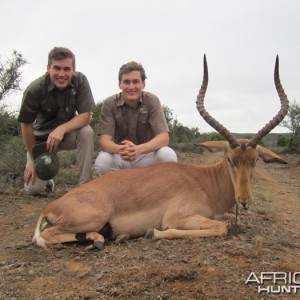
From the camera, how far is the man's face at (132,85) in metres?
7.34

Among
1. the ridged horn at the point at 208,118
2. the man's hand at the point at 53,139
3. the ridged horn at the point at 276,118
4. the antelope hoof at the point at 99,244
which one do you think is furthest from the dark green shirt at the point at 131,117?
the antelope hoof at the point at 99,244

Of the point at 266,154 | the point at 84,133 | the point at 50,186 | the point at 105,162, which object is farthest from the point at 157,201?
the point at 50,186

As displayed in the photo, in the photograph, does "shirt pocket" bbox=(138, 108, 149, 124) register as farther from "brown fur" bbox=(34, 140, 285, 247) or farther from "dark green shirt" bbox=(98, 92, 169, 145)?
"brown fur" bbox=(34, 140, 285, 247)

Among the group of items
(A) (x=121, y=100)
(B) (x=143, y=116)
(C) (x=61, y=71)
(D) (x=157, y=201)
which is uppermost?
(C) (x=61, y=71)

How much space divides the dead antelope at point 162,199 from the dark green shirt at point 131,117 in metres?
1.39

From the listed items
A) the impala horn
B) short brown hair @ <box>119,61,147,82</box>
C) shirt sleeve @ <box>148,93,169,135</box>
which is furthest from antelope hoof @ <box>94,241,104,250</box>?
short brown hair @ <box>119,61,147,82</box>

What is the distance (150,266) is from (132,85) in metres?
3.59

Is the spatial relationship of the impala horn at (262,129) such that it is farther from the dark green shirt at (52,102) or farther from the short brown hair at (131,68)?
the dark green shirt at (52,102)

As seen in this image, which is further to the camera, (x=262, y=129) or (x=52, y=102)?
(x=52, y=102)

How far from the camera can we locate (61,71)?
24.6ft

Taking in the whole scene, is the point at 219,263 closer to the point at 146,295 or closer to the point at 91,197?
the point at 146,295

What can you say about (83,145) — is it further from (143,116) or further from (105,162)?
(143,116)

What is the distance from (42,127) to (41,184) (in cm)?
109

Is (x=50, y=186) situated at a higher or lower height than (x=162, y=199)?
lower
